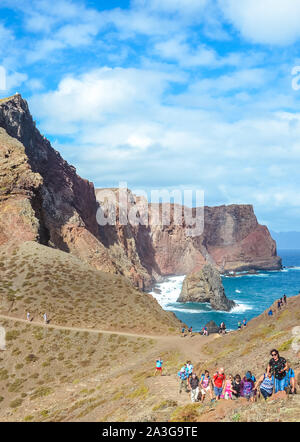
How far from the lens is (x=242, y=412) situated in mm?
12633

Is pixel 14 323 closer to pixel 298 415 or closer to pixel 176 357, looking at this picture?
pixel 176 357

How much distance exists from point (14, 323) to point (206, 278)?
78.7m

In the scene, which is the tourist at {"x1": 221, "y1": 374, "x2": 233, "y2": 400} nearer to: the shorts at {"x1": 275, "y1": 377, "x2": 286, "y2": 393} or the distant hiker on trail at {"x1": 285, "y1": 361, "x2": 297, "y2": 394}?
the shorts at {"x1": 275, "y1": 377, "x2": 286, "y2": 393}

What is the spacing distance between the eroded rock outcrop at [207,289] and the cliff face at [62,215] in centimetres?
1823

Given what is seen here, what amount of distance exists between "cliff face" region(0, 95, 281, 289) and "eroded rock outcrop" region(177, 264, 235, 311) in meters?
18.2

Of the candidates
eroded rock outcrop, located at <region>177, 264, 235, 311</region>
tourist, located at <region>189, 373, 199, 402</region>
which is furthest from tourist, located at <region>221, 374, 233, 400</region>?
eroded rock outcrop, located at <region>177, 264, 235, 311</region>

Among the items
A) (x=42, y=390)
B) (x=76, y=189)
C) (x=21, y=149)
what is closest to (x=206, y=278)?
(x=76, y=189)

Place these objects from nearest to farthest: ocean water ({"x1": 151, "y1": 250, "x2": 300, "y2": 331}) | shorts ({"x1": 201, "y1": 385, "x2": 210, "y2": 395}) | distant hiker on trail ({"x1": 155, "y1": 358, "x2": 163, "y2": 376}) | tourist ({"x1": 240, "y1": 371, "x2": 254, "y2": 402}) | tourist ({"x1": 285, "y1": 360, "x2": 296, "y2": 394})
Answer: tourist ({"x1": 285, "y1": 360, "x2": 296, "y2": 394})
tourist ({"x1": 240, "y1": 371, "x2": 254, "y2": 402})
shorts ({"x1": 201, "y1": 385, "x2": 210, "y2": 395})
distant hiker on trail ({"x1": 155, "y1": 358, "x2": 163, "y2": 376})
ocean water ({"x1": 151, "y1": 250, "x2": 300, "y2": 331})

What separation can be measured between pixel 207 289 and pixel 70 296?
70.0m

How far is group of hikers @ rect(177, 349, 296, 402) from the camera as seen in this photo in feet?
44.3

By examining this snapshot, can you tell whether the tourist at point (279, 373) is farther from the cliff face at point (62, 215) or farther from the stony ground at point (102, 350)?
the cliff face at point (62, 215)

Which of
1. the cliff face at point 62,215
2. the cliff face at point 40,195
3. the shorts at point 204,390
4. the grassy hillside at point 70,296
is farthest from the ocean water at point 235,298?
the shorts at point 204,390

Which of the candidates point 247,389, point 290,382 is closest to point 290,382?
point 290,382

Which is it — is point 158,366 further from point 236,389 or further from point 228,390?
point 236,389
